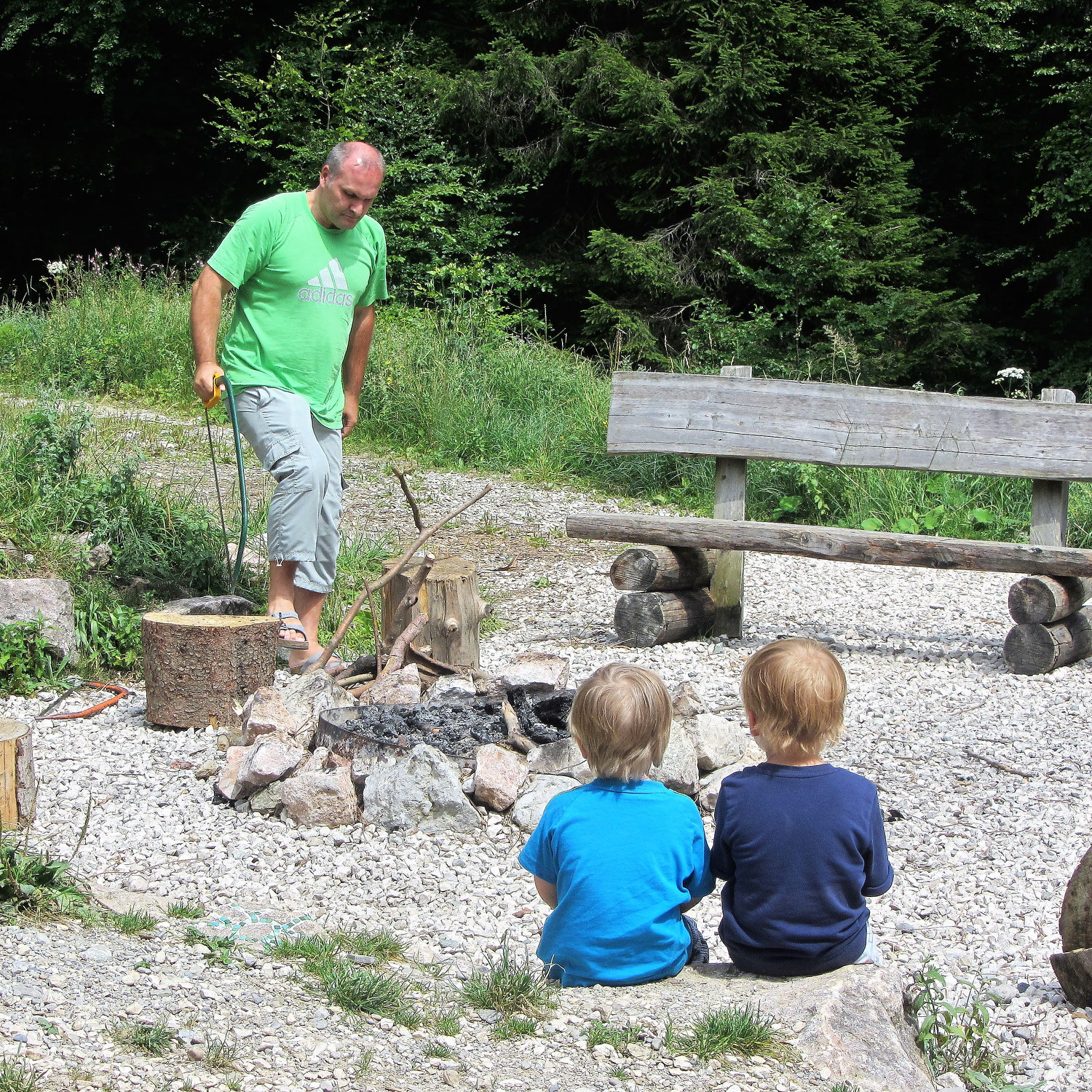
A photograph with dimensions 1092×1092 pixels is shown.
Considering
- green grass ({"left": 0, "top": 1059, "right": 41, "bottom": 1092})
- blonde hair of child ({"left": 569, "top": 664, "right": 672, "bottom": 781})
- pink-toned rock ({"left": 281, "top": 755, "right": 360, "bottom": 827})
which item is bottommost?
pink-toned rock ({"left": 281, "top": 755, "right": 360, "bottom": 827})

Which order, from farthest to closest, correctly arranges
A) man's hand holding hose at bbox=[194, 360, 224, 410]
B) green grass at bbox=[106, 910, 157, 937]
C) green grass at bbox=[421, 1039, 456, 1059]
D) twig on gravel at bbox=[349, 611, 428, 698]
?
twig on gravel at bbox=[349, 611, 428, 698] < man's hand holding hose at bbox=[194, 360, 224, 410] < green grass at bbox=[106, 910, 157, 937] < green grass at bbox=[421, 1039, 456, 1059]

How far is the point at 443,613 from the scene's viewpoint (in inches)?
185

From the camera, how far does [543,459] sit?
30.3 feet

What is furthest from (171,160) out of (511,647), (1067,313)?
(511,647)

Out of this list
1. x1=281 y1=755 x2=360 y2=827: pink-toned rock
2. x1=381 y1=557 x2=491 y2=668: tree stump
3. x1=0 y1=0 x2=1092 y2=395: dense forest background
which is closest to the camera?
x1=281 y1=755 x2=360 y2=827: pink-toned rock

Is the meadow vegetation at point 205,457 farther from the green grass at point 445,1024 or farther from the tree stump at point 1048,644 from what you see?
the green grass at point 445,1024

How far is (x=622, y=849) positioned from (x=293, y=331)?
2.87 meters

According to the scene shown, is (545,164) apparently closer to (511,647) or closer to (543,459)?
(543,459)

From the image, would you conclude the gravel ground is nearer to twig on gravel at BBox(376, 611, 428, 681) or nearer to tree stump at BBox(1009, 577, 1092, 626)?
tree stump at BBox(1009, 577, 1092, 626)

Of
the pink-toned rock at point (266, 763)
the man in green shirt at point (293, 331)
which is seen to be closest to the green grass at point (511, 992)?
the pink-toned rock at point (266, 763)

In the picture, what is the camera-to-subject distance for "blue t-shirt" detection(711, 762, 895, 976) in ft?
7.32

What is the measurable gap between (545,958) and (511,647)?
3.13 metres

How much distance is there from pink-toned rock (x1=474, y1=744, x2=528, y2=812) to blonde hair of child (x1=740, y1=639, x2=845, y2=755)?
149 centimetres

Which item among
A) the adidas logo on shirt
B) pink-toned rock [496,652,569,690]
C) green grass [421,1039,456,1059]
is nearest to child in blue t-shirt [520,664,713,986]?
green grass [421,1039,456,1059]
